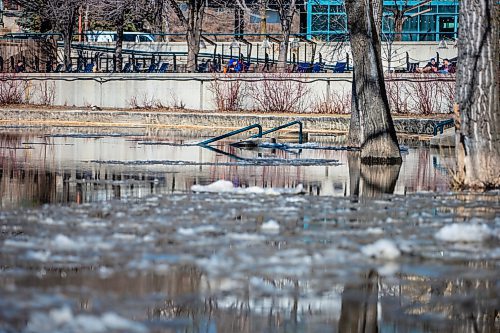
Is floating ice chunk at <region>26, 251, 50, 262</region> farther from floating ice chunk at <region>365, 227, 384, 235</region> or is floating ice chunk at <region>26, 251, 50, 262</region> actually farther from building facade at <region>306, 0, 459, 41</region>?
building facade at <region>306, 0, 459, 41</region>

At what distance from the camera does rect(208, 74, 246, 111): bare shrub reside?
40156mm

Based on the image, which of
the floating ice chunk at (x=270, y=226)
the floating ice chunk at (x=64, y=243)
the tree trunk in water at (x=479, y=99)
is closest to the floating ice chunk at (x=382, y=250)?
the floating ice chunk at (x=270, y=226)

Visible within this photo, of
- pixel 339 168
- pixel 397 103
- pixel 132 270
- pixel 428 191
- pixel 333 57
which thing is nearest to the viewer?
pixel 132 270

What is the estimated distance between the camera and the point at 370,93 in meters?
19.0

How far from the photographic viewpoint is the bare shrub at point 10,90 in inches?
1693

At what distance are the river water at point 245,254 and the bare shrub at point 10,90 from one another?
90.2 feet

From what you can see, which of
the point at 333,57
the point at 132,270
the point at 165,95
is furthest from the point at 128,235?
the point at 333,57

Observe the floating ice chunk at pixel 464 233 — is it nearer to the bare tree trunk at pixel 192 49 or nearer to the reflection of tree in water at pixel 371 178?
the reflection of tree in water at pixel 371 178

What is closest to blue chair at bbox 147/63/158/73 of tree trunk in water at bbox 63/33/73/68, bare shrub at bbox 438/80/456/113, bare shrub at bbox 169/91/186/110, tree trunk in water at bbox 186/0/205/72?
tree trunk in water at bbox 186/0/205/72

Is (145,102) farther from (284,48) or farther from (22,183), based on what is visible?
(22,183)

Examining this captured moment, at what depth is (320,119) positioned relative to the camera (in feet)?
108

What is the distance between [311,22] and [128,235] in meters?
54.5

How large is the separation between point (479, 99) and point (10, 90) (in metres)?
31.3

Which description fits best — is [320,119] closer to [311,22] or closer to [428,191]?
[428,191]
